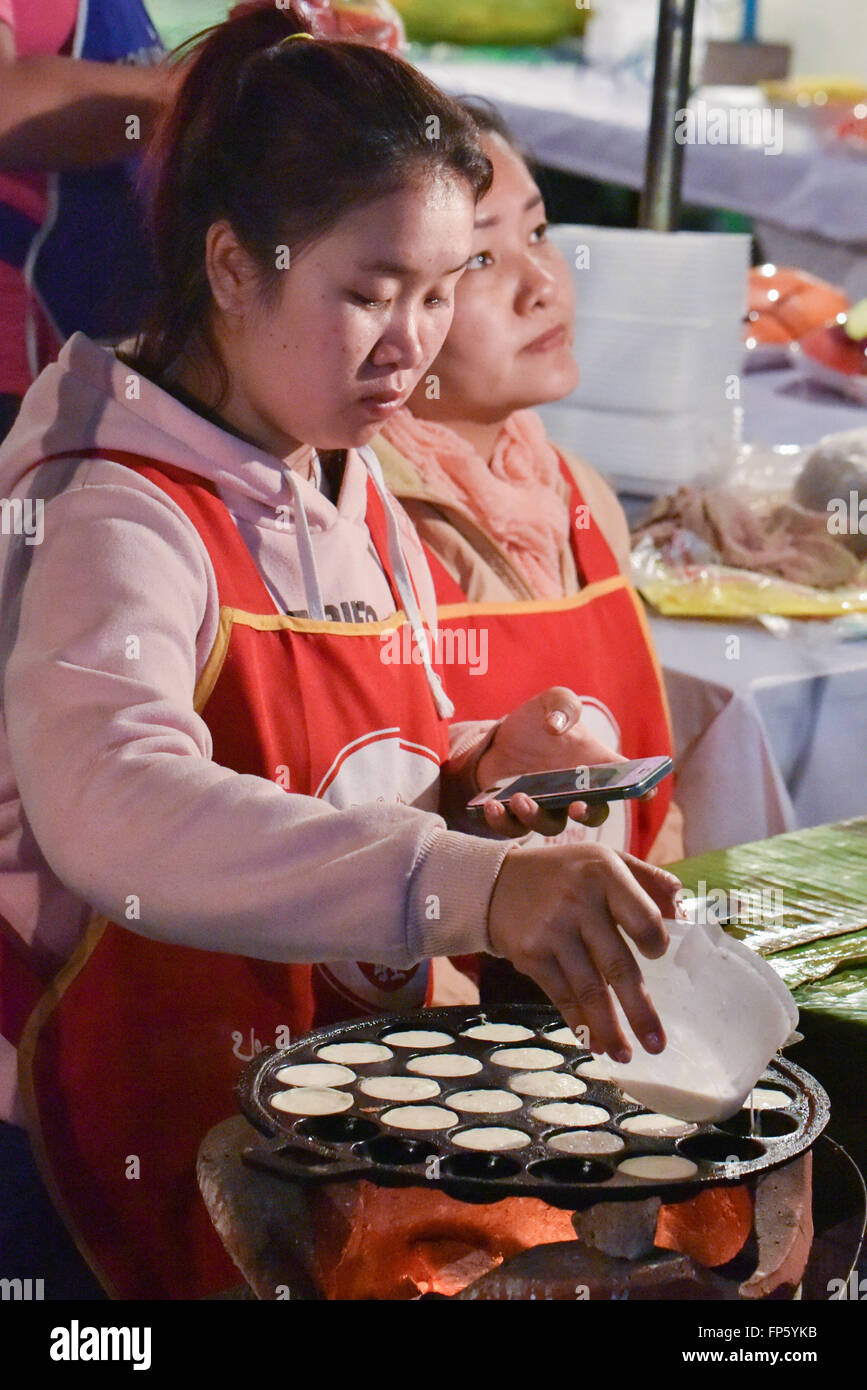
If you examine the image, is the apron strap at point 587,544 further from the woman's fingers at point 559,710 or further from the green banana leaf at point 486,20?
the green banana leaf at point 486,20

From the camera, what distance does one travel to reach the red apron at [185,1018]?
1.07 m

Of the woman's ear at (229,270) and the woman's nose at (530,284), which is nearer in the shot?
the woman's ear at (229,270)

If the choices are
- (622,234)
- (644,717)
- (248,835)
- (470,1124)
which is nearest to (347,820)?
(248,835)

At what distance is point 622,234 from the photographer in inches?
76.3

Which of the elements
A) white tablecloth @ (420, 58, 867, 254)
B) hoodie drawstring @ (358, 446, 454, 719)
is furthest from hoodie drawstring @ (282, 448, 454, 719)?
white tablecloth @ (420, 58, 867, 254)

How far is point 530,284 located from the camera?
158 cm

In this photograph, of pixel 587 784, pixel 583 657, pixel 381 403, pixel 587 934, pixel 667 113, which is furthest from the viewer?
pixel 667 113

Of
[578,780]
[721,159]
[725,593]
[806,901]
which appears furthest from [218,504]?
[721,159]

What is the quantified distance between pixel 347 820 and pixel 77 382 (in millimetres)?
380

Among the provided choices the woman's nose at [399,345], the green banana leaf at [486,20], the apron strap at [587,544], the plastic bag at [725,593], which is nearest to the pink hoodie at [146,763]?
the woman's nose at [399,345]

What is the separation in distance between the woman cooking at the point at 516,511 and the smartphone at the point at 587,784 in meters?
0.45

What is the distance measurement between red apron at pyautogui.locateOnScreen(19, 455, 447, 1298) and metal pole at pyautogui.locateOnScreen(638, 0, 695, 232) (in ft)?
3.36

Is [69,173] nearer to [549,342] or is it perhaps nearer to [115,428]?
[115,428]

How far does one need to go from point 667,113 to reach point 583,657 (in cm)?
70
